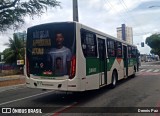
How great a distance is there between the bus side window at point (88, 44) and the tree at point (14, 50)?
26.4 m

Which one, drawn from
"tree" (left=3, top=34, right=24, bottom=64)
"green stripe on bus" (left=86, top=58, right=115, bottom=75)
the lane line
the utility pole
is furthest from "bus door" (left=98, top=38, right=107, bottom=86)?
"tree" (left=3, top=34, right=24, bottom=64)

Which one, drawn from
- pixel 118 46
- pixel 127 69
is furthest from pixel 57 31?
pixel 127 69

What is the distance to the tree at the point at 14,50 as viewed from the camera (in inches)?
1517

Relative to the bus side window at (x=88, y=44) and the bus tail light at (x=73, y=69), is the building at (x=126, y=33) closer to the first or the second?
the bus side window at (x=88, y=44)

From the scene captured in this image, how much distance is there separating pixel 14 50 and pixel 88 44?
90.9 feet

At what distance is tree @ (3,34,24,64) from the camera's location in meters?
38.5

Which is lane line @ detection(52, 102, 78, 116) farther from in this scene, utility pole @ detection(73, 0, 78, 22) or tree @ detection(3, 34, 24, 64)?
tree @ detection(3, 34, 24, 64)

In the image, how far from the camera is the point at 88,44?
12594 millimetres

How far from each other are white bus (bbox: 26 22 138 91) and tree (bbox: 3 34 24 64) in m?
26.2

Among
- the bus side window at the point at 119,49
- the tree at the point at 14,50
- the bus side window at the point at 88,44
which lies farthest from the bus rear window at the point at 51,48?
the tree at the point at 14,50

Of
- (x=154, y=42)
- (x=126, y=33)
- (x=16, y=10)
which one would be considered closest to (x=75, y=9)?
(x=16, y=10)

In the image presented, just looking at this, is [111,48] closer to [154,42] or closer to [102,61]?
[102,61]

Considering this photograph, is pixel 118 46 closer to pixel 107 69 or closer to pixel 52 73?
pixel 107 69

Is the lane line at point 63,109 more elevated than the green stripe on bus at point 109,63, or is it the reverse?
the green stripe on bus at point 109,63
